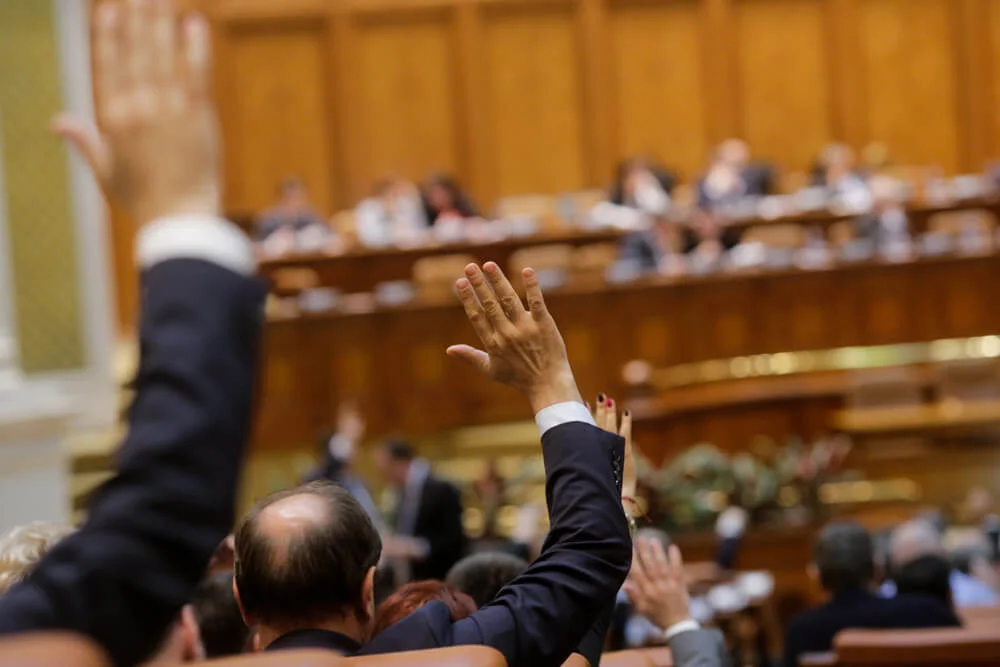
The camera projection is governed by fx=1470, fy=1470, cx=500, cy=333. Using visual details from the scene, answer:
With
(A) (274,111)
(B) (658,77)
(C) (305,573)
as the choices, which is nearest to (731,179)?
(B) (658,77)

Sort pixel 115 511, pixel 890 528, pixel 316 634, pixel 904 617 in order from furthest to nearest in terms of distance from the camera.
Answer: pixel 890 528 < pixel 904 617 < pixel 316 634 < pixel 115 511

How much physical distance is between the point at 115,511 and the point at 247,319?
168mm

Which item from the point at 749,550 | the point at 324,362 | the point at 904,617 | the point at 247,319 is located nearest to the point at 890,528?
the point at 749,550

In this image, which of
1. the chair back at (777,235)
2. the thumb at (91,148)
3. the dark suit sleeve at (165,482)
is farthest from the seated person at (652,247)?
the dark suit sleeve at (165,482)

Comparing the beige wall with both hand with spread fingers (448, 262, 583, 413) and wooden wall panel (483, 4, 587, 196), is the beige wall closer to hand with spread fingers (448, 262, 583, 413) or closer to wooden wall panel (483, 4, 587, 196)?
wooden wall panel (483, 4, 587, 196)

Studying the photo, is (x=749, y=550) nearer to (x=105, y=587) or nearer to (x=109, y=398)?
(x=109, y=398)

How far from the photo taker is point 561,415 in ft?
6.31

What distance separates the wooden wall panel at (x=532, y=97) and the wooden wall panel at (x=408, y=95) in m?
0.44

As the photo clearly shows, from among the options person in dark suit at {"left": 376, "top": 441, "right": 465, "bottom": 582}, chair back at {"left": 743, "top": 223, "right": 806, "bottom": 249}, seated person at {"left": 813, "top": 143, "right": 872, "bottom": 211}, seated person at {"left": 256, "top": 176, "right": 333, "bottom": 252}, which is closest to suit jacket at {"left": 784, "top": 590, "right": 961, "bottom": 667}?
person in dark suit at {"left": 376, "top": 441, "right": 465, "bottom": 582}

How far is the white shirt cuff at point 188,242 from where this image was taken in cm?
108

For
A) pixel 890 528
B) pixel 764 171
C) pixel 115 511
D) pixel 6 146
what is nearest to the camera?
pixel 115 511

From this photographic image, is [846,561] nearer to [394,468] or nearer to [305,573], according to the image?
[305,573]

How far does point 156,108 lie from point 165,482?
10.9 inches

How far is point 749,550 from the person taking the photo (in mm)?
7918
